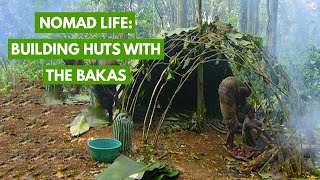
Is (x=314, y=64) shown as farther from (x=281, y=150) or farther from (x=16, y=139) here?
(x=16, y=139)

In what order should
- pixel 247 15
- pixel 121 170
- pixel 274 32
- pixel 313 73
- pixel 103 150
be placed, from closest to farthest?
pixel 121 170 → pixel 103 150 → pixel 313 73 → pixel 274 32 → pixel 247 15

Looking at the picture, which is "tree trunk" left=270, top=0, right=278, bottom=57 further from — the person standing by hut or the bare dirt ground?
the person standing by hut

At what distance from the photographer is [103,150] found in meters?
5.02

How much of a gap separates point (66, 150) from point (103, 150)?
1.02m

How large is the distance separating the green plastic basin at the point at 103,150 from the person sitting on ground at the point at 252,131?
7.64 feet

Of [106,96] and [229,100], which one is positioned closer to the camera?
[229,100]

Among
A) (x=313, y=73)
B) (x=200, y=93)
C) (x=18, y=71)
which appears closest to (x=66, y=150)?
(x=200, y=93)

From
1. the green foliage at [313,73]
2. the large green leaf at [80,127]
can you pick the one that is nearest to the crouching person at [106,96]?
the large green leaf at [80,127]

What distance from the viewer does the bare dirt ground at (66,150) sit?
485 centimetres

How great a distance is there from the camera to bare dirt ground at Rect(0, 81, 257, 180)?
485 centimetres

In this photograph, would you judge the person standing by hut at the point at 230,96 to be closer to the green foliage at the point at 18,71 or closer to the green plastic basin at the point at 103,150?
the green plastic basin at the point at 103,150

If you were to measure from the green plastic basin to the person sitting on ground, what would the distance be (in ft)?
7.64

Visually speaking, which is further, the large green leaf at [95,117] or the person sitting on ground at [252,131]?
the large green leaf at [95,117]

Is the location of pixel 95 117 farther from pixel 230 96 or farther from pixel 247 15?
pixel 247 15
